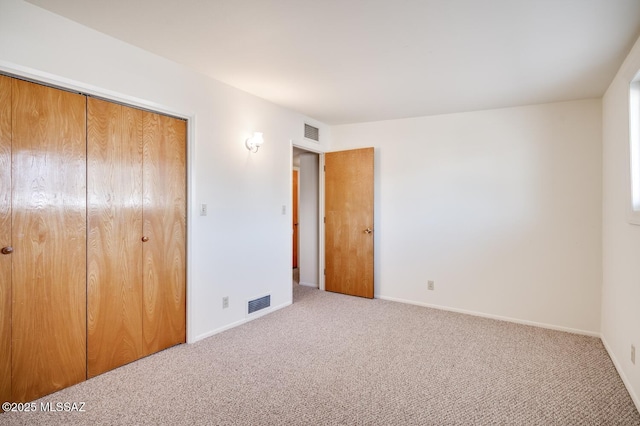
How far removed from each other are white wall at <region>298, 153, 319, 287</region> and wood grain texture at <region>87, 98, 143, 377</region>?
9.36 ft

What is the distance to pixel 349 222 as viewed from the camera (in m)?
4.61

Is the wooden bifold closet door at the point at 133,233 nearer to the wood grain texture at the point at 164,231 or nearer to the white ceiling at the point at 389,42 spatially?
the wood grain texture at the point at 164,231

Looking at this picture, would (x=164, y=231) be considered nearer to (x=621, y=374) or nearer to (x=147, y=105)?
(x=147, y=105)

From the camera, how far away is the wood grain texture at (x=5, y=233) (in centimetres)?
190

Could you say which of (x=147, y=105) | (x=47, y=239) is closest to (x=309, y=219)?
(x=147, y=105)

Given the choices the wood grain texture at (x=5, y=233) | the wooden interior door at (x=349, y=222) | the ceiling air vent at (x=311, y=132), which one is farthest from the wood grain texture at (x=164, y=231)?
the wooden interior door at (x=349, y=222)

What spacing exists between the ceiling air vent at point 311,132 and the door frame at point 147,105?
1.75m

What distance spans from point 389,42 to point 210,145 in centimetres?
182

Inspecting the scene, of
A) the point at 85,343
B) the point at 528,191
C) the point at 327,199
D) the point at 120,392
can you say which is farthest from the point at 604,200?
the point at 85,343

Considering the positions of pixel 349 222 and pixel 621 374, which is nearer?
pixel 621 374

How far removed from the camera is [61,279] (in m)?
2.16

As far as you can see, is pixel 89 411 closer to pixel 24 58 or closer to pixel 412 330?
pixel 24 58

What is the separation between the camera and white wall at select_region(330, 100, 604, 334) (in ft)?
11.0

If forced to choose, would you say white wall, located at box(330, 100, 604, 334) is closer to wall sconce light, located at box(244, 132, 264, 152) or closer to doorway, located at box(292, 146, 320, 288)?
doorway, located at box(292, 146, 320, 288)
